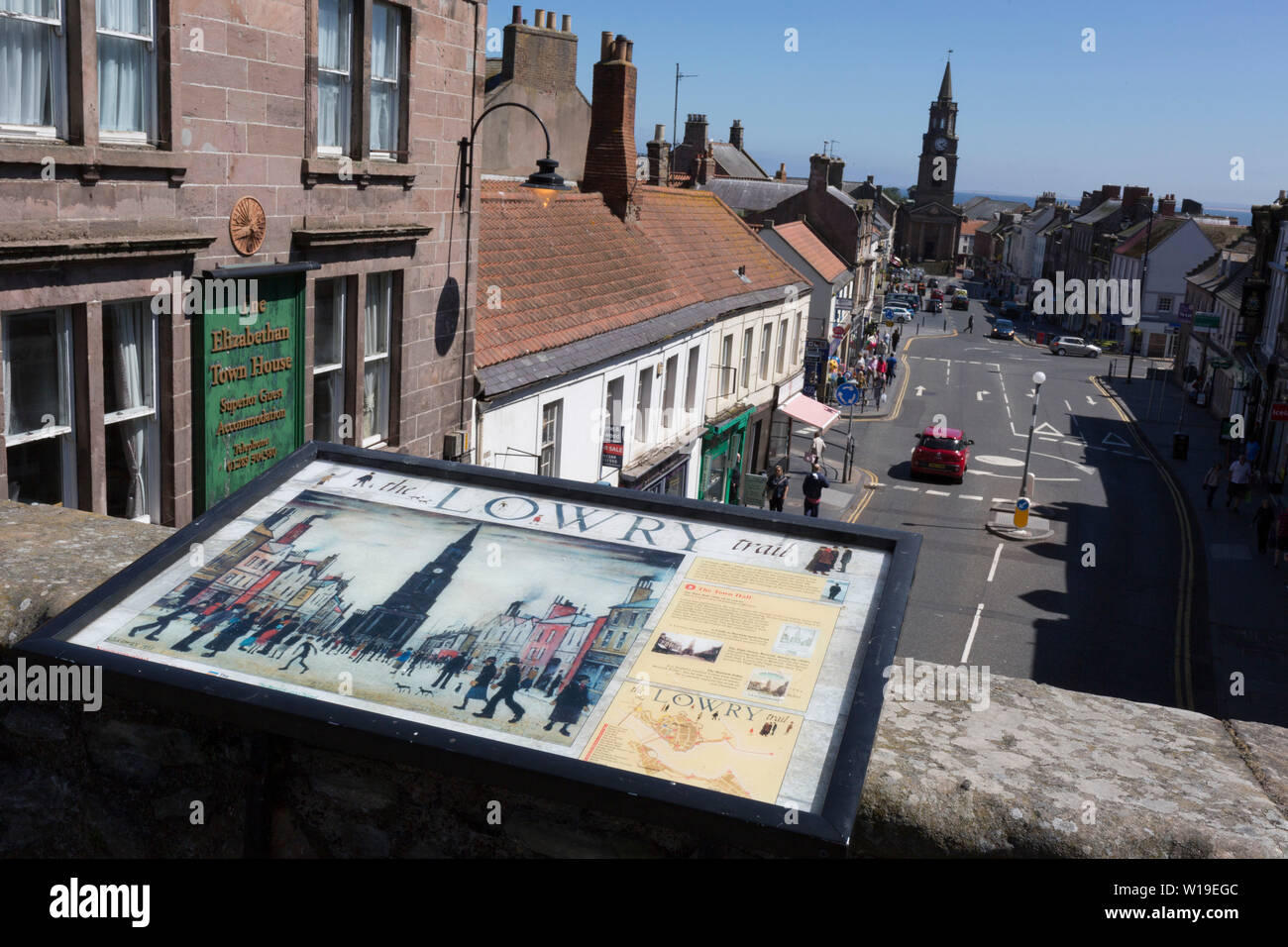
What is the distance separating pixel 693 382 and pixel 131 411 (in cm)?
1755

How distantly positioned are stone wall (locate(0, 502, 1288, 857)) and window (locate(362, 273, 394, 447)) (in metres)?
8.71

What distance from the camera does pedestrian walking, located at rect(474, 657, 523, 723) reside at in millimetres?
3387

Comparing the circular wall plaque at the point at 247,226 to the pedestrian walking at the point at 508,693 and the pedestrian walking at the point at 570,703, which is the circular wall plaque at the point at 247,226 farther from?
the pedestrian walking at the point at 570,703

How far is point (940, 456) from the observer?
35.6 metres

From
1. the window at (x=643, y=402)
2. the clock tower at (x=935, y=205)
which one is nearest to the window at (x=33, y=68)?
the window at (x=643, y=402)

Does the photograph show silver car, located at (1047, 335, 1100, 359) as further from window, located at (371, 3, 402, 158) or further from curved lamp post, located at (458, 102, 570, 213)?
window, located at (371, 3, 402, 158)

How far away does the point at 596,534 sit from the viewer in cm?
→ 427

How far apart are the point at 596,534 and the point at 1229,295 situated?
2343 inches

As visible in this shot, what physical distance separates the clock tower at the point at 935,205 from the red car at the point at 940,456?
432 feet

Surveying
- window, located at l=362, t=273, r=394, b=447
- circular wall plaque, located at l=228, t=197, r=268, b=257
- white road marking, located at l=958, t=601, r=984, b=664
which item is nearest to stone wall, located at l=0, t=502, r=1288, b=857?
circular wall plaque, located at l=228, t=197, r=268, b=257

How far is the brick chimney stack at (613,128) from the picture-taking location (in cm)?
2398

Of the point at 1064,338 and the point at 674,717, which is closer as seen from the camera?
the point at 674,717

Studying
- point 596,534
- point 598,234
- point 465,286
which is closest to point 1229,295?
point 598,234
